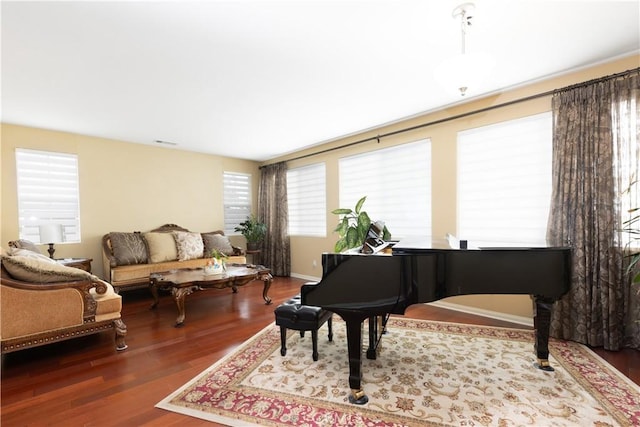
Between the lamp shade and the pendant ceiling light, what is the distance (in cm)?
502

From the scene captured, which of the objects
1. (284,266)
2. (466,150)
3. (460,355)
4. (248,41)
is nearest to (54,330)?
(248,41)

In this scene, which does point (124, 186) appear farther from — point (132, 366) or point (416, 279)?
point (416, 279)

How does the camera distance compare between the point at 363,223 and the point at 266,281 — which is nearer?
the point at 363,223

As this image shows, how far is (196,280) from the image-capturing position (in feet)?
11.3

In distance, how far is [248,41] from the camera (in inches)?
88.4

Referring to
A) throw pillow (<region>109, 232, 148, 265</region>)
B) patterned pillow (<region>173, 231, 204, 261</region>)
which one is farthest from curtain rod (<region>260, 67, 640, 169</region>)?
throw pillow (<region>109, 232, 148, 265</region>)

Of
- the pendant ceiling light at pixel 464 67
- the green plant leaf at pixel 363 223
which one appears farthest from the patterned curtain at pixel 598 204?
the green plant leaf at pixel 363 223

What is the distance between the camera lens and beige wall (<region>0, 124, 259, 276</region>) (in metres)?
4.04

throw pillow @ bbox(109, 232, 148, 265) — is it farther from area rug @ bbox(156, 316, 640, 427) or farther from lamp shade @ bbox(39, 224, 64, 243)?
area rug @ bbox(156, 316, 640, 427)

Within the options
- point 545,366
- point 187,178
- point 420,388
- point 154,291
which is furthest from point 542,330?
point 187,178

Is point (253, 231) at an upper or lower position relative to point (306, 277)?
upper

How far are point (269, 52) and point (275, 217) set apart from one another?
4051 mm

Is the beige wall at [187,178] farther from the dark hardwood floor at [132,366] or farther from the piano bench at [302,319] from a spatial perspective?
the piano bench at [302,319]

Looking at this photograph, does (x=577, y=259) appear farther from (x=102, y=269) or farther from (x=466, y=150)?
(x=102, y=269)
